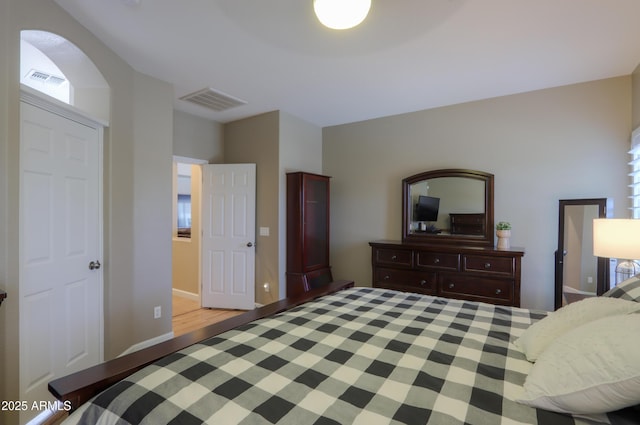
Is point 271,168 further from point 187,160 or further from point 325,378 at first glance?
point 325,378

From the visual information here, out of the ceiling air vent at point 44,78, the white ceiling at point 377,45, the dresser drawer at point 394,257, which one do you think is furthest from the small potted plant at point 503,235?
the ceiling air vent at point 44,78

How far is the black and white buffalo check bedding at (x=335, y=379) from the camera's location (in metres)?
0.84

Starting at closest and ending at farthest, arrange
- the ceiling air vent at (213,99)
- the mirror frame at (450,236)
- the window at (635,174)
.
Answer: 1. the window at (635,174)
2. the ceiling air vent at (213,99)
3. the mirror frame at (450,236)

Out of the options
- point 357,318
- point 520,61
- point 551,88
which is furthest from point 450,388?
point 551,88

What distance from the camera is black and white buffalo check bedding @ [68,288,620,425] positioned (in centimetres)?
84

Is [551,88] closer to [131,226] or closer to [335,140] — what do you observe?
[335,140]

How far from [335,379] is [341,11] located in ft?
5.57

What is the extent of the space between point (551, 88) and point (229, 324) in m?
3.72

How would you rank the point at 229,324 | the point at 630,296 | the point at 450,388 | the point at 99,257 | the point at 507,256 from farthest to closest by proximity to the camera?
the point at 507,256 → the point at 99,257 → the point at 229,324 → the point at 630,296 → the point at 450,388

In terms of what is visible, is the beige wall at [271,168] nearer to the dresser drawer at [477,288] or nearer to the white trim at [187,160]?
the white trim at [187,160]

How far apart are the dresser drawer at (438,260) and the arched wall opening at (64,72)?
3247 mm

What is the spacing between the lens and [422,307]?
1818 mm

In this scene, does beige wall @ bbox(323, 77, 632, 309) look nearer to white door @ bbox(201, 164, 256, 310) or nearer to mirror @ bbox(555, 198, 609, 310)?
mirror @ bbox(555, 198, 609, 310)

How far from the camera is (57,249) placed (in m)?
2.03
